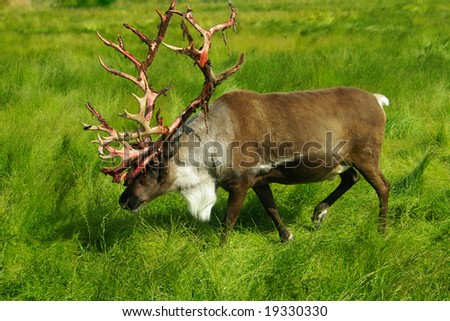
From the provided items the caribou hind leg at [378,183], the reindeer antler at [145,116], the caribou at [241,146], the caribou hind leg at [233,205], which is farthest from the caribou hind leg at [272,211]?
the reindeer antler at [145,116]

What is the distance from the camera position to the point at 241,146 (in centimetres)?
439

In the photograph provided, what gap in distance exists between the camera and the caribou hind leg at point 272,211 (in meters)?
4.63

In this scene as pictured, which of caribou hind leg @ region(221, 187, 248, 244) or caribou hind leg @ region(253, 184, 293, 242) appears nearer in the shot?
caribou hind leg @ region(221, 187, 248, 244)

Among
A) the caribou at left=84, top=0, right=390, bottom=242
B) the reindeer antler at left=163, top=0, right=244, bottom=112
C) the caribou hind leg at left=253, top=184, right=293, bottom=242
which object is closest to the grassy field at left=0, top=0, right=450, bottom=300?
the caribou hind leg at left=253, top=184, right=293, bottom=242

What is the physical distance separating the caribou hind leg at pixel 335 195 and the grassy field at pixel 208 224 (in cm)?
11

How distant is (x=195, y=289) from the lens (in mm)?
3625

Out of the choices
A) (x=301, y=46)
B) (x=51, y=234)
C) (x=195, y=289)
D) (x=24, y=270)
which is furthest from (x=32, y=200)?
(x=301, y=46)

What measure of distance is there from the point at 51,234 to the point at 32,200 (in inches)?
12.7

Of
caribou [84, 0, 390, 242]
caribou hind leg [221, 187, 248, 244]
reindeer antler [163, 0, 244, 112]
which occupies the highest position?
reindeer antler [163, 0, 244, 112]

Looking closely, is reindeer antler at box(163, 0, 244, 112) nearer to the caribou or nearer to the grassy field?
the caribou

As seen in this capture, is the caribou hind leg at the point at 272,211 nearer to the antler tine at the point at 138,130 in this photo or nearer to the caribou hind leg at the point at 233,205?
the caribou hind leg at the point at 233,205

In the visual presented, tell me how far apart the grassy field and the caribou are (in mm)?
276

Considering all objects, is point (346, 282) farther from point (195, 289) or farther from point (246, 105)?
point (246, 105)

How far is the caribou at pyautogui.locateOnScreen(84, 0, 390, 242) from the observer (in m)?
4.26
